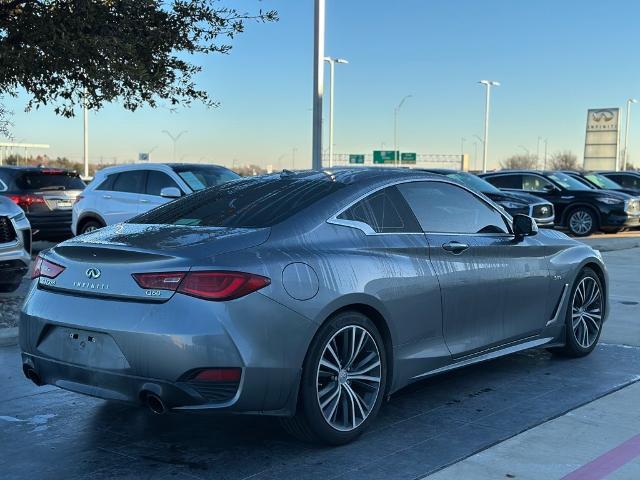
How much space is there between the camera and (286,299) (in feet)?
12.6

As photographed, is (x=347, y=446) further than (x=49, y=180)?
No

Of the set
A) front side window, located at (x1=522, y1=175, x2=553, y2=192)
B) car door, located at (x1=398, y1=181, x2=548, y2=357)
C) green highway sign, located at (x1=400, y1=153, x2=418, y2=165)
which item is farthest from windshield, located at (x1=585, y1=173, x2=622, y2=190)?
green highway sign, located at (x1=400, y1=153, x2=418, y2=165)

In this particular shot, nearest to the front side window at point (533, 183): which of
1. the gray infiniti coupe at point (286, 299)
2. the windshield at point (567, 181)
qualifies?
the windshield at point (567, 181)

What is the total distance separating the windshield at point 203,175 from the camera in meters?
11.8

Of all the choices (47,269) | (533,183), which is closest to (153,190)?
(47,269)

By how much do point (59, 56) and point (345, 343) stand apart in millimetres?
4640

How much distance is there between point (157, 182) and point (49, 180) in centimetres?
321

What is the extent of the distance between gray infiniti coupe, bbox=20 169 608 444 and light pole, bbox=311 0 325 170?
735cm

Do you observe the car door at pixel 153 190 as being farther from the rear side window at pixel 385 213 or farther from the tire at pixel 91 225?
the rear side window at pixel 385 213

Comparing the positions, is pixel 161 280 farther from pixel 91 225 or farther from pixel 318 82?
pixel 91 225

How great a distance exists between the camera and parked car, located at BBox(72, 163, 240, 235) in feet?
39.2

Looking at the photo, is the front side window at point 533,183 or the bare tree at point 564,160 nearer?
the front side window at point 533,183

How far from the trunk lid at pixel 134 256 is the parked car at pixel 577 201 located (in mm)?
16603

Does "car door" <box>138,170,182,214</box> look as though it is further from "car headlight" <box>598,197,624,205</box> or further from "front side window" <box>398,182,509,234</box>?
"car headlight" <box>598,197,624,205</box>
